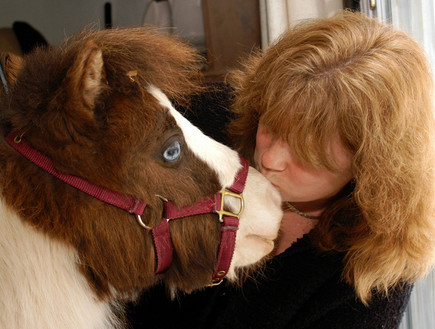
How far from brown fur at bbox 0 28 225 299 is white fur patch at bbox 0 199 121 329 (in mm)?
24

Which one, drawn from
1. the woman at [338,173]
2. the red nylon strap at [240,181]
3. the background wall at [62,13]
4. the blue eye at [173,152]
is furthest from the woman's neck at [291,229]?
the background wall at [62,13]

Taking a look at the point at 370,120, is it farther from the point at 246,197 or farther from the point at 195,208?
the point at 195,208

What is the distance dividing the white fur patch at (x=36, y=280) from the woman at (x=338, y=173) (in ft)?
1.59

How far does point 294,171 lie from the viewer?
1.06 metres

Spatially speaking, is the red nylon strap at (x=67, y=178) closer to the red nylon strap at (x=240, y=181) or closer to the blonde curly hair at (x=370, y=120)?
the red nylon strap at (x=240, y=181)

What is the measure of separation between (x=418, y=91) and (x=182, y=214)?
1.95 ft

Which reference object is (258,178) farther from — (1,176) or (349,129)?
(1,176)

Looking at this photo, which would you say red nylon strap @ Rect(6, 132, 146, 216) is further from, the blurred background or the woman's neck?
the woman's neck

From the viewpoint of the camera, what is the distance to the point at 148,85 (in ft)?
2.84

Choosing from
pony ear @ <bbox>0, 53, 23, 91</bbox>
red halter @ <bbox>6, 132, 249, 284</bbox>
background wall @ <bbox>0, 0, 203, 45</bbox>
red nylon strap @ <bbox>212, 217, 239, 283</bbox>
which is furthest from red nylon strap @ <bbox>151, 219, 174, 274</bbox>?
background wall @ <bbox>0, 0, 203, 45</bbox>

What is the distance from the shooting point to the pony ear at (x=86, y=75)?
69cm

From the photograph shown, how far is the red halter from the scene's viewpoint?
784mm

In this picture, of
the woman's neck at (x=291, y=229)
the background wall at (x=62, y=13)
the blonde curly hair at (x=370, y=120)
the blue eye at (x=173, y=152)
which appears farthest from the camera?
the background wall at (x=62, y=13)

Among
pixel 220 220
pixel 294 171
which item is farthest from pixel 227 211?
pixel 294 171
